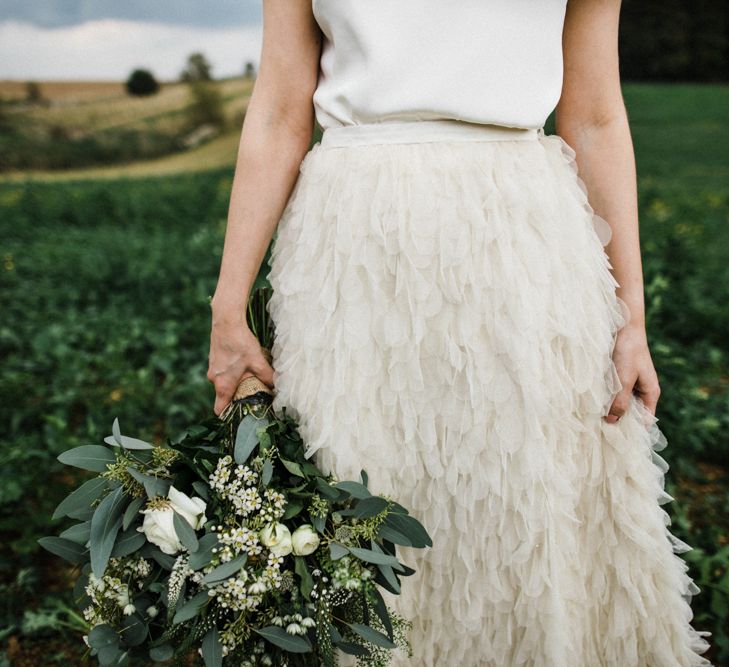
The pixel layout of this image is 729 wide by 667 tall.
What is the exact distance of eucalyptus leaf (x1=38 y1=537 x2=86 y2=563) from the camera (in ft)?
3.59

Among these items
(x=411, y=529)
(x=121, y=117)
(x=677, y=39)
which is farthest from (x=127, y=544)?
(x=677, y=39)

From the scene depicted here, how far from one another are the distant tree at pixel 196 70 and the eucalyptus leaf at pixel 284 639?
6.87 m

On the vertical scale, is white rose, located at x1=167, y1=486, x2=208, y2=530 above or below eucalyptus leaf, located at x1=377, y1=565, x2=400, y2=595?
above

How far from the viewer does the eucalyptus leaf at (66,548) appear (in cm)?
109

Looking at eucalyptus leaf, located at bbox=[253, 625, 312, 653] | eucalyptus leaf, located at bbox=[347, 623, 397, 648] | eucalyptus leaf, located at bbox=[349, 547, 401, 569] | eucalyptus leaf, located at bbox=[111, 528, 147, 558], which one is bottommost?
eucalyptus leaf, located at bbox=[347, 623, 397, 648]

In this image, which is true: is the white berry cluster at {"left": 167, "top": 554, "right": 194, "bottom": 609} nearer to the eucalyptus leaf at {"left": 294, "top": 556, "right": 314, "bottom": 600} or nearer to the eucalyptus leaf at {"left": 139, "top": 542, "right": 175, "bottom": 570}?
the eucalyptus leaf at {"left": 139, "top": 542, "right": 175, "bottom": 570}

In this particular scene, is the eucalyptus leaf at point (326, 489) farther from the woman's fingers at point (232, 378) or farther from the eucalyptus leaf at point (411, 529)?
the woman's fingers at point (232, 378)

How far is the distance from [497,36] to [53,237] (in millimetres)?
5188

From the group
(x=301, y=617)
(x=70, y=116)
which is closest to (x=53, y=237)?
(x=70, y=116)

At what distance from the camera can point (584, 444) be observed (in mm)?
1202

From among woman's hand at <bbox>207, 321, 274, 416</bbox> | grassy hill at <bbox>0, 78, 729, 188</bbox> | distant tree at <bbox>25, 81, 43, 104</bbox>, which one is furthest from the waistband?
distant tree at <bbox>25, 81, 43, 104</bbox>

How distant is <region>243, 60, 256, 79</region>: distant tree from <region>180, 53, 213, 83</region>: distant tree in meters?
0.37

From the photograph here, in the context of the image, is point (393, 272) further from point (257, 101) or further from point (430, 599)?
point (430, 599)

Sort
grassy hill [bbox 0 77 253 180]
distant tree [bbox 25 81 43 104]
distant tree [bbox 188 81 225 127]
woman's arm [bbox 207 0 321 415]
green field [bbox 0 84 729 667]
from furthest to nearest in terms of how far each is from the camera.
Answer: distant tree [bbox 188 81 225 127]
grassy hill [bbox 0 77 253 180]
distant tree [bbox 25 81 43 104]
green field [bbox 0 84 729 667]
woman's arm [bbox 207 0 321 415]
